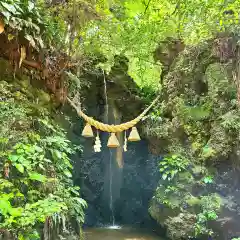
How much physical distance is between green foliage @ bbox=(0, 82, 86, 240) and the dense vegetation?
0.01 m

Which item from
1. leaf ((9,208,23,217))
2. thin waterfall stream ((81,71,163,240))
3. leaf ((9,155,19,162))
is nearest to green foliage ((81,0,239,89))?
thin waterfall stream ((81,71,163,240))

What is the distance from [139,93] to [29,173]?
5316 mm

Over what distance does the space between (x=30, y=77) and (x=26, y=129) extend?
79 cm

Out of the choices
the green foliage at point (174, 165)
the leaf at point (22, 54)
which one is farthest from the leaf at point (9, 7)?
the green foliage at point (174, 165)

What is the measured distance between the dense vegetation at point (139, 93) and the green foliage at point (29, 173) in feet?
0.03

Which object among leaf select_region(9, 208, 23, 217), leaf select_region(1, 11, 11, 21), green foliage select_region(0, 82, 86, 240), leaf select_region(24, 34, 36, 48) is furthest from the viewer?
leaf select_region(24, 34, 36, 48)

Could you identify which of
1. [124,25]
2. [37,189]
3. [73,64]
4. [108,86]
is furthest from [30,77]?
[108,86]

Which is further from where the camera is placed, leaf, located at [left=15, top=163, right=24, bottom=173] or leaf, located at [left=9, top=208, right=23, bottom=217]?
leaf, located at [left=15, top=163, right=24, bottom=173]

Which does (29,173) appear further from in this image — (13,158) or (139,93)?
(139,93)

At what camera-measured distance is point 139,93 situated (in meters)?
7.64

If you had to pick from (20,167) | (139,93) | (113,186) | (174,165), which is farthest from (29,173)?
(113,186)

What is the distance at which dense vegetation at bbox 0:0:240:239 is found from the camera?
2779 millimetres

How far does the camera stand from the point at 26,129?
3045 millimetres

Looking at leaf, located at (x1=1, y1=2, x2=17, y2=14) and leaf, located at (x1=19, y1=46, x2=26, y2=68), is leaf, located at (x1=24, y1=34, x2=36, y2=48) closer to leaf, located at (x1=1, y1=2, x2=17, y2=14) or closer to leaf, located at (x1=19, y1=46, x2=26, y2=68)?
leaf, located at (x1=19, y1=46, x2=26, y2=68)
